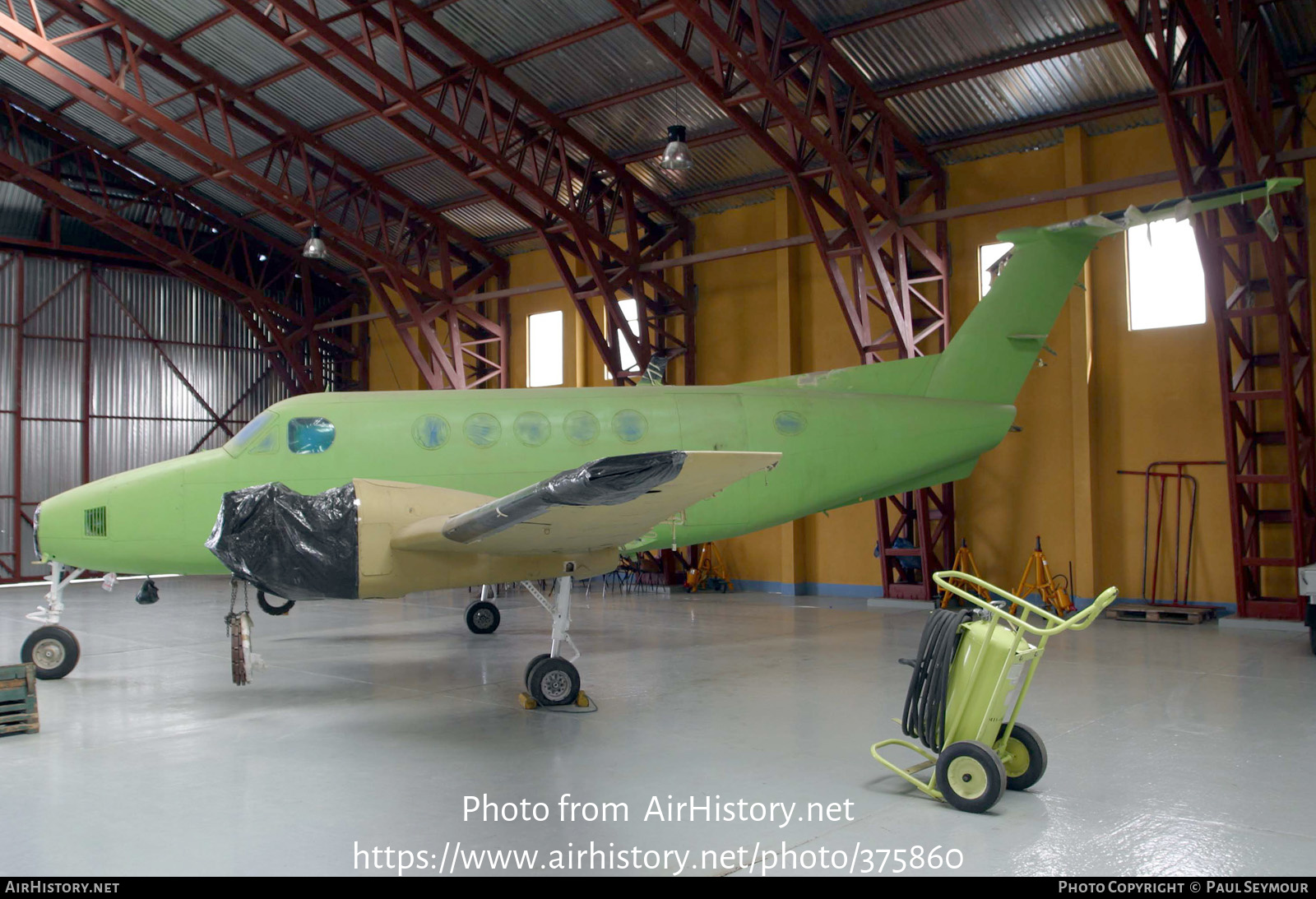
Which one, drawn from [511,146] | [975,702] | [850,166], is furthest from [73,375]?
[975,702]

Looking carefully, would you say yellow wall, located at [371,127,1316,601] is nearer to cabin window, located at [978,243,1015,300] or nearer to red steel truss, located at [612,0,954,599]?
cabin window, located at [978,243,1015,300]

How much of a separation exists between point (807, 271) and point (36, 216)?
20346 millimetres

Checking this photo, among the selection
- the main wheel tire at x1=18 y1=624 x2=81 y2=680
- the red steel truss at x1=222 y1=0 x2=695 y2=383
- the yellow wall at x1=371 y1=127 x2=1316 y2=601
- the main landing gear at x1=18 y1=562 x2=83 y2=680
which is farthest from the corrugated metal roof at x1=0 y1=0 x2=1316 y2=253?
the main wheel tire at x1=18 y1=624 x2=81 y2=680

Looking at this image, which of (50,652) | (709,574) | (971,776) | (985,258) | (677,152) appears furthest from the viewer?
(709,574)

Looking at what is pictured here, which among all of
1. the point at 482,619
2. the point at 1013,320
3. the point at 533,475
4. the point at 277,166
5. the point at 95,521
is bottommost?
the point at 482,619

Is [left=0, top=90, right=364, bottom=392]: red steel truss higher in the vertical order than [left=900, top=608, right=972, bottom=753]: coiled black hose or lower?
higher

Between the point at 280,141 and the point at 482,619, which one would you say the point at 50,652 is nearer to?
the point at 482,619

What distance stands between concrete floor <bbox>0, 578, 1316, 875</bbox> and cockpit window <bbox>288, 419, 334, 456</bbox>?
246cm

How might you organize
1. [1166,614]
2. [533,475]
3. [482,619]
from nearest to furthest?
[533,475], [482,619], [1166,614]

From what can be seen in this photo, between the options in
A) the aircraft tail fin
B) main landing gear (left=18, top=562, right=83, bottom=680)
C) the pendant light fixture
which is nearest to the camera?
main landing gear (left=18, top=562, right=83, bottom=680)

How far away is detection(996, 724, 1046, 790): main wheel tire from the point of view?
5586 mm

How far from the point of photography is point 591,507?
655 centimetres

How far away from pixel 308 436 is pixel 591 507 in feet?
16.4
